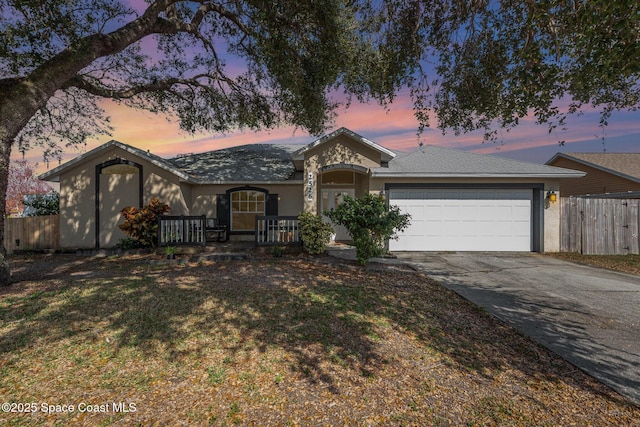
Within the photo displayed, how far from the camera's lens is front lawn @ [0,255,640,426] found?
2605mm

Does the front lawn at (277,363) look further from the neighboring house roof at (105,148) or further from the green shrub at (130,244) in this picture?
the neighboring house roof at (105,148)

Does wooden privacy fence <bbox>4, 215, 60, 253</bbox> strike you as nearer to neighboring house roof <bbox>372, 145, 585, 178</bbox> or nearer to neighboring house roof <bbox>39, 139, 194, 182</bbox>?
neighboring house roof <bbox>39, 139, 194, 182</bbox>

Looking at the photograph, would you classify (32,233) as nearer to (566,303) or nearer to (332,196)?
(332,196)

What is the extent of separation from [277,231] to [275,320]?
6209 mm

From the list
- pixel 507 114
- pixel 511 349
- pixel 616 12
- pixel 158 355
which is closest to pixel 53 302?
pixel 158 355

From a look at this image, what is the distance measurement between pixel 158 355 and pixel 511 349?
15.2ft

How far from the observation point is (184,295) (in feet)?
18.4

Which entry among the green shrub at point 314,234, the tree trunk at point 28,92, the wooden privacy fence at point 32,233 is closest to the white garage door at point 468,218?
the green shrub at point 314,234

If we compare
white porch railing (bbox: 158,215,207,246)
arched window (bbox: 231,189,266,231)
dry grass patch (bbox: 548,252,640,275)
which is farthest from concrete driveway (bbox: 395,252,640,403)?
white porch railing (bbox: 158,215,207,246)

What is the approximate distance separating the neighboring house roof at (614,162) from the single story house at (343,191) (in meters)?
9.34

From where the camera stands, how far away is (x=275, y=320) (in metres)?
4.45

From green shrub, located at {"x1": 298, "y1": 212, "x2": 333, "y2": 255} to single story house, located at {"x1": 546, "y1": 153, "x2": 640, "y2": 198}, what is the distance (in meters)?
16.0

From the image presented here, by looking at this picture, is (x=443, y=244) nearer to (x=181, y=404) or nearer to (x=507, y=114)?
(x=507, y=114)

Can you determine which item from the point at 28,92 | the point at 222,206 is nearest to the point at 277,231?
the point at 222,206
